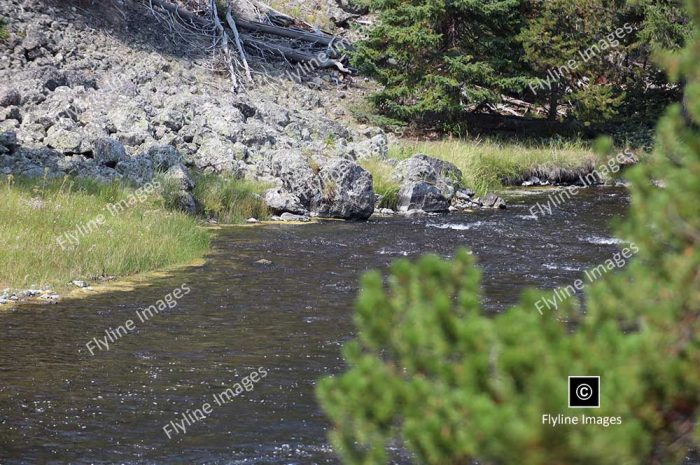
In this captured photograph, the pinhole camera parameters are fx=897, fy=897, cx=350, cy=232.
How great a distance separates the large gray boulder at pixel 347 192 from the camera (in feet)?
63.5

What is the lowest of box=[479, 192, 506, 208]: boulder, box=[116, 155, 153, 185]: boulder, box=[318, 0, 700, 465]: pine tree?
box=[479, 192, 506, 208]: boulder

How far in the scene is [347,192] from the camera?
63.8 feet

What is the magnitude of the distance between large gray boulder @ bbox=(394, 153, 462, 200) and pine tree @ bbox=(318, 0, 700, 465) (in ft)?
59.9

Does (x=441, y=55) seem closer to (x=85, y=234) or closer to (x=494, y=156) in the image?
(x=494, y=156)

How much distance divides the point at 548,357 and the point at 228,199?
16926 millimetres

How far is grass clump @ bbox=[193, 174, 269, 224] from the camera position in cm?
1866

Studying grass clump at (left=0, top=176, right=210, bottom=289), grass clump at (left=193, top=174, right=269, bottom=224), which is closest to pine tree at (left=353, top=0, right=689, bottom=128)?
grass clump at (left=193, top=174, right=269, bottom=224)

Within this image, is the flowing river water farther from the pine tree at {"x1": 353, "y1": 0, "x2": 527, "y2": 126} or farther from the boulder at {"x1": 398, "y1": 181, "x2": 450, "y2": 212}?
the pine tree at {"x1": 353, "y1": 0, "x2": 527, "y2": 126}

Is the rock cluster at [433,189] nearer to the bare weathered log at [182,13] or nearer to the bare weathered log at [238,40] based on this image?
the bare weathered log at [238,40]

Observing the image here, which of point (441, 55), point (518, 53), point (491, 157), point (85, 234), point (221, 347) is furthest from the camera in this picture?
point (518, 53)

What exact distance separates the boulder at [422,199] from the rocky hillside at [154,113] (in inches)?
62.0

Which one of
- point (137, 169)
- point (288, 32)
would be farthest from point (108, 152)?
→ point (288, 32)

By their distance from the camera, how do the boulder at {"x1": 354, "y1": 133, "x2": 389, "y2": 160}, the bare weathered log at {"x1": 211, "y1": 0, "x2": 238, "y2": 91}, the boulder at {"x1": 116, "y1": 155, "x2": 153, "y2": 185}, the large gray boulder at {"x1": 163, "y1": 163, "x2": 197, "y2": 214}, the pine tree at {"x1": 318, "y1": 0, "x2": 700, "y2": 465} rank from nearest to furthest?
the pine tree at {"x1": 318, "y1": 0, "x2": 700, "y2": 465} < the large gray boulder at {"x1": 163, "y1": 163, "x2": 197, "y2": 214} < the boulder at {"x1": 116, "y1": 155, "x2": 153, "y2": 185} < the boulder at {"x1": 354, "y1": 133, "x2": 389, "y2": 160} < the bare weathered log at {"x1": 211, "y1": 0, "x2": 238, "y2": 91}

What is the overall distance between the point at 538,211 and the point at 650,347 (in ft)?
58.1
